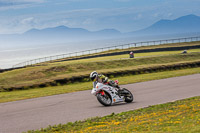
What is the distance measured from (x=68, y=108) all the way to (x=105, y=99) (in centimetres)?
178

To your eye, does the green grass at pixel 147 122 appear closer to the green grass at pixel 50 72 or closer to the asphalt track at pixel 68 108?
the asphalt track at pixel 68 108

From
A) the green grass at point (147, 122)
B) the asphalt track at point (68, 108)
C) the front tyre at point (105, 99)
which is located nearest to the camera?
the green grass at point (147, 122)

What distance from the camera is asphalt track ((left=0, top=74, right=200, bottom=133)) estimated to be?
12.7 m

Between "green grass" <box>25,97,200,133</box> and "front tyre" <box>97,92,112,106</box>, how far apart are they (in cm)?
262

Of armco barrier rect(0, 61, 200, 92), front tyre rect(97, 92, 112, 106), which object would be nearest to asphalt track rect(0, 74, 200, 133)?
front tyre rect(97, 92, 112, 106)

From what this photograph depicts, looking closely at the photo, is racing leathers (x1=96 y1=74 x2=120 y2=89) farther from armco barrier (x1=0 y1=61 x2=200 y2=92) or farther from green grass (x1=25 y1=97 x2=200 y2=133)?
armco barrier (x1=0 y1=61 x2=200 y2=92)

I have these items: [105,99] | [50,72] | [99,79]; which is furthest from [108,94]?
[50,72]

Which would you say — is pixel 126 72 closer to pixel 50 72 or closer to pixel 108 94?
pixel 50 72

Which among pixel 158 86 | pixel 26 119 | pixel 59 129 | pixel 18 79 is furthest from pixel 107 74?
pixel 59 129

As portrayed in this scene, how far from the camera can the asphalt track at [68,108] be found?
12665mm

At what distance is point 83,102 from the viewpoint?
56.2ft

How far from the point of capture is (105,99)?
15.9 metres

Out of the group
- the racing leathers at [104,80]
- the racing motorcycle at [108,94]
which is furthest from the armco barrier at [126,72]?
the racing motorcycle at [108,94]

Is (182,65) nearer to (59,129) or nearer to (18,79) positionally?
(18,79)
